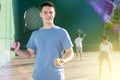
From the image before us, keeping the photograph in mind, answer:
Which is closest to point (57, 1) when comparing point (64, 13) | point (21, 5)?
point (64, 13)

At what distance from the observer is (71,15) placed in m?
32.3

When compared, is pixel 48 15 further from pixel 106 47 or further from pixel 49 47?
pixel 106 47

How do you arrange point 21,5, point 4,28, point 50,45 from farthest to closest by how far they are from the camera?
1. point 21,5
2. point 4,28
3. point 50,45

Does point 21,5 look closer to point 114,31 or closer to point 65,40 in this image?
point 114,31

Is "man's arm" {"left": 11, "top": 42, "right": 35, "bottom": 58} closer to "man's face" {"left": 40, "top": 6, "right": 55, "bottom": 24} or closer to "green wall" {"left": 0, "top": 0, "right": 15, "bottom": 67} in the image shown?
"man's face" {"left": 40, "top": 6, "right": 55, "bottom": 24}

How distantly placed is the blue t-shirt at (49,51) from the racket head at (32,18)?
82 centimetres

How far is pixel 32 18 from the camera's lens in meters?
5.48

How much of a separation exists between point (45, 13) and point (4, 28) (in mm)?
14848

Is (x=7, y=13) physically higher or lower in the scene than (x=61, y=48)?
higher

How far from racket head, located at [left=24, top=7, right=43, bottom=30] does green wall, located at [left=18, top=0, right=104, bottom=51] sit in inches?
1032

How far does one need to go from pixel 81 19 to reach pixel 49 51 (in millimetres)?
28126

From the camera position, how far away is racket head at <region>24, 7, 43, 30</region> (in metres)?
5.46

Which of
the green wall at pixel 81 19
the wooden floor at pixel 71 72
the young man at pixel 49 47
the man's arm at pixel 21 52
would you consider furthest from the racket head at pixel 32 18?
the green wall at pixel 81 19

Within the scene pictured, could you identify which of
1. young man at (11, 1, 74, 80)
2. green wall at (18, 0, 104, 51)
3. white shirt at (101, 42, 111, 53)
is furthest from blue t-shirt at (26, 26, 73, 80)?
green wall at (18, 0, 104, 51)
